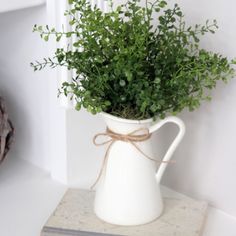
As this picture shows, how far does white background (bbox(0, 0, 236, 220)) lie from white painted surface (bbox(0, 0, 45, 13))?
0.05 meters

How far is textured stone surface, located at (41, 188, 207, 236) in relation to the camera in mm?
914

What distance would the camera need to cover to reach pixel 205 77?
2.80 ft

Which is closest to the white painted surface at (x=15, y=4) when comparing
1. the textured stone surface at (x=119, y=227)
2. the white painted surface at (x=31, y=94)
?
the white painted surface at (x=31, y=94)

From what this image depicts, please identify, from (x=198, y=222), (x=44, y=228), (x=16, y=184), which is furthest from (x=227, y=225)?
(x=16, y=184)

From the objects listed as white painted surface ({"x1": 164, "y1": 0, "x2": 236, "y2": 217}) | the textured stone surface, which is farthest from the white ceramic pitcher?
white painted surface ({"x1": 164, "y1": 0, "x2": 236, "y2": 217})

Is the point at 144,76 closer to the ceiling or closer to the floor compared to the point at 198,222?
closer to the ceiling

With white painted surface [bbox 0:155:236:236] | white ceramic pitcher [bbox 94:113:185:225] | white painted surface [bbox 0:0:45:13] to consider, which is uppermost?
white painted surface [bbox 0:0:45:13]

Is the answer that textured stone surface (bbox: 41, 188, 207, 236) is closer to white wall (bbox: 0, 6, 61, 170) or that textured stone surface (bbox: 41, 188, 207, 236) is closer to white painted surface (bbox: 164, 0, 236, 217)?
white painted surface (bbox: 164, 0, 236, 217)

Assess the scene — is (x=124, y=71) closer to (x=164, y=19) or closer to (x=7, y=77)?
(x=164, y=19)

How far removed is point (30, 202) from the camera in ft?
3.51

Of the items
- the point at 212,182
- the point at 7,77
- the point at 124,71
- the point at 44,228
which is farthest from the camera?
the point at 7,77

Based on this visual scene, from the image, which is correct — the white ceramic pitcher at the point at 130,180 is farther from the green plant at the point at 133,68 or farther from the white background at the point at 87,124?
the white background at the point at 87,124

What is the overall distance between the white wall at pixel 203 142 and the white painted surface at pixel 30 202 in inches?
1.4

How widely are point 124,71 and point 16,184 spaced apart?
1.42 ft
